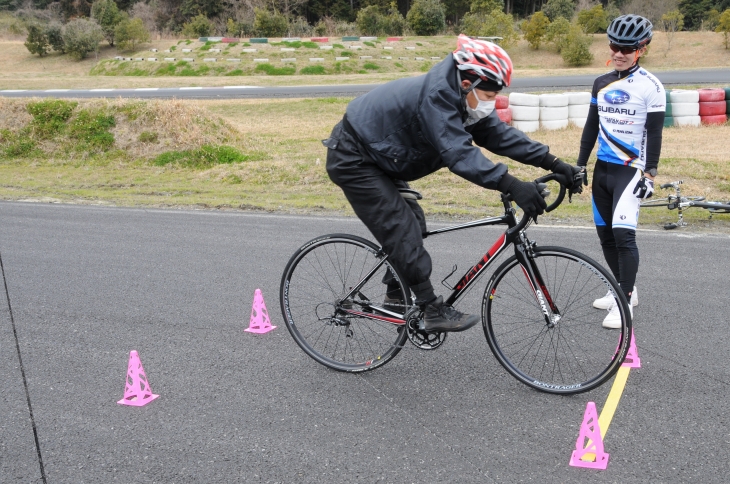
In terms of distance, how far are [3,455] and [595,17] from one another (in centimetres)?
5474

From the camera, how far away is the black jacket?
157 inches

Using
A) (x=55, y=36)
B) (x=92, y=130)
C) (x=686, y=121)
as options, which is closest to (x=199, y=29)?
(x=55, y=36)

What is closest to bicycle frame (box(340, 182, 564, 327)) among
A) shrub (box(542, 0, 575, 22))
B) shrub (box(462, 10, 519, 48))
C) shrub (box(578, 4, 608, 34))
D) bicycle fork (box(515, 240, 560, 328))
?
bicycle fork (box(515, 240, 560, 328))

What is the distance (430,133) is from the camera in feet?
13.3

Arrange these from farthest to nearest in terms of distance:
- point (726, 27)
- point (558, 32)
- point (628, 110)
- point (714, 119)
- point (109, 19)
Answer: point (109, 19)
point (558, 32)
point (726, 27)
point (714, 119)
point (628, 110)

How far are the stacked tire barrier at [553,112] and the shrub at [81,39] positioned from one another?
46763mm

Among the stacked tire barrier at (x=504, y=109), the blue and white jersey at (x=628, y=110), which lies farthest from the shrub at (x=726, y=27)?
the blue and white jersey at (x=628, y=110)

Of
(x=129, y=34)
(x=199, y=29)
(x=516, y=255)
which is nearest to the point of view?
(x=516, y=255)

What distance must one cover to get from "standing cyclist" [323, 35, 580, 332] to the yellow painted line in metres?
0.95

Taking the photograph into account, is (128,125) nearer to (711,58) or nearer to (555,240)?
(555,240)

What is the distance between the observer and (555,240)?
837cm

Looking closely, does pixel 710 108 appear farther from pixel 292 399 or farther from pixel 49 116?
pixel 49 116

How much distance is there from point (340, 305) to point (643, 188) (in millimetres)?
2387

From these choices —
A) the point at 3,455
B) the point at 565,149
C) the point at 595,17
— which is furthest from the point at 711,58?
the point at 3,455
